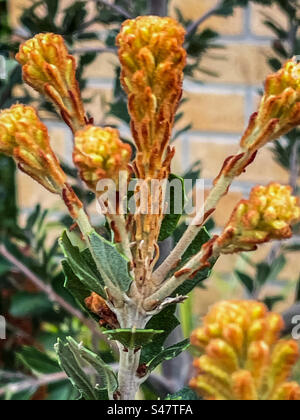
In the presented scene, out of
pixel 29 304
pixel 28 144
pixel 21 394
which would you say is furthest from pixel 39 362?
pixel 28 144

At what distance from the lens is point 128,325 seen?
0.20 meters

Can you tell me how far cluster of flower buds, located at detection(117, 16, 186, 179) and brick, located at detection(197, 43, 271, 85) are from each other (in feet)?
2.65

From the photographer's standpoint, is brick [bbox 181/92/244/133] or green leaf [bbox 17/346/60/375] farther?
brick [bbox 181/92/244/133]

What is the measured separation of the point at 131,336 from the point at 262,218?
6cm

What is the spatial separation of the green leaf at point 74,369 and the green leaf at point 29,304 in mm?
344

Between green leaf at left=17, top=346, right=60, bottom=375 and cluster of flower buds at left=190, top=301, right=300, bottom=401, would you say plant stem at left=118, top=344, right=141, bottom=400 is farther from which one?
green leaf at left=17, top=346, right=60, bottom=375

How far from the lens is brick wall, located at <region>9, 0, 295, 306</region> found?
3.13ft

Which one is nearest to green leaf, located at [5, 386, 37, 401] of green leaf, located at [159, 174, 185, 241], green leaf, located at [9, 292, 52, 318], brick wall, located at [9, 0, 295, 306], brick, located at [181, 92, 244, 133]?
green leaf, located at [9, 292, 52, 318]

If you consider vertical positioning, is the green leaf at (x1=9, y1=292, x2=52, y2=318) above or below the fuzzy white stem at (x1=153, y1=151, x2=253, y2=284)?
below

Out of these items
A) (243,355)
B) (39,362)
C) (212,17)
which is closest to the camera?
(243,355)

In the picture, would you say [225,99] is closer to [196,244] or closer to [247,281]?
[247,281]

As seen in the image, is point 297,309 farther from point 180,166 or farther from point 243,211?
point 180,166

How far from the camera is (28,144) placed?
19cm

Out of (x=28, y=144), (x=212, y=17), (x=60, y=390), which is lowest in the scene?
(x=60, y=390)
